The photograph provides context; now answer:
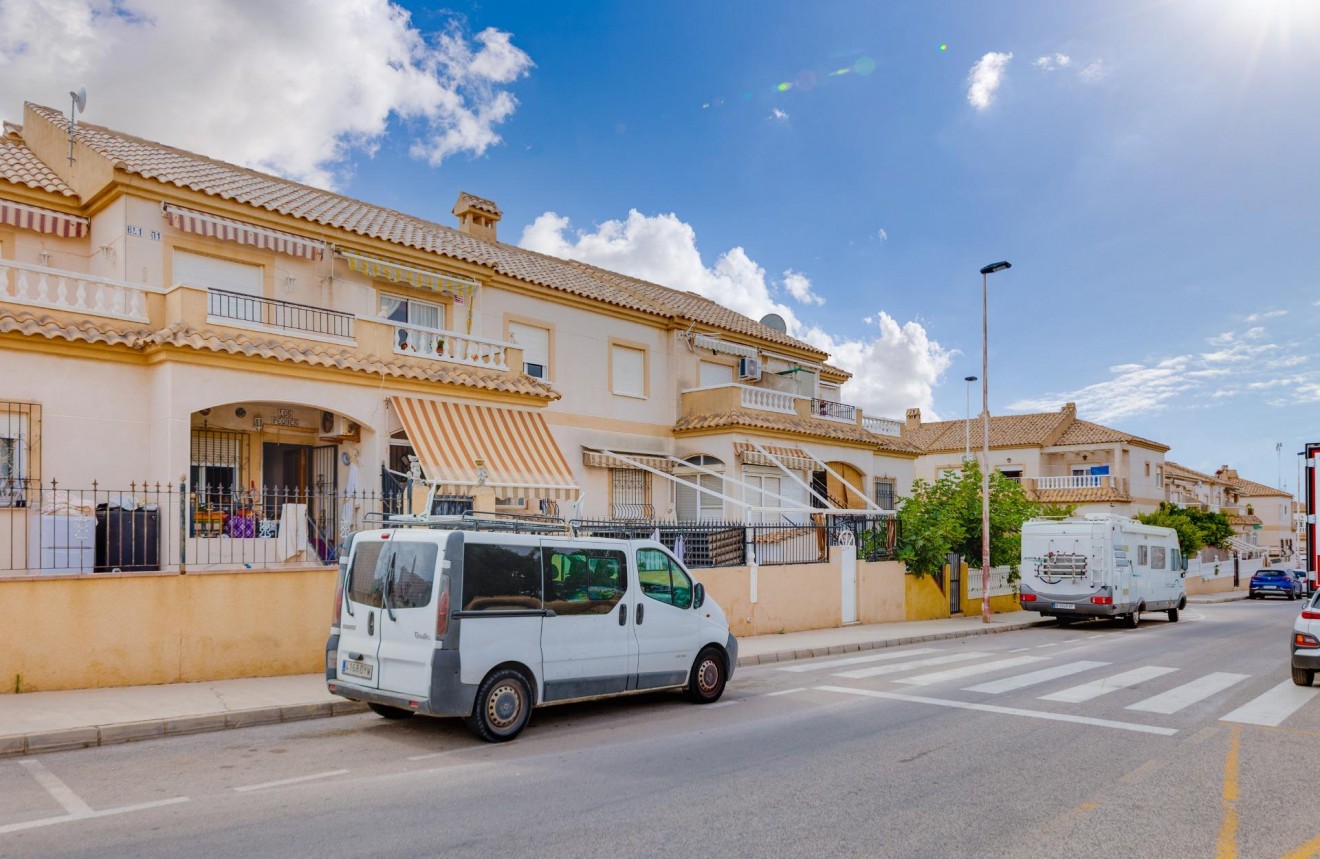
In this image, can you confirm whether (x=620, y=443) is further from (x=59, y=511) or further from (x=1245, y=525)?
(x=1245, y=525)

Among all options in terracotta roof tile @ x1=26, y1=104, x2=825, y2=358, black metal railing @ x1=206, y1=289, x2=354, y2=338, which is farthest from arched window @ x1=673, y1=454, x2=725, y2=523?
black metal railing @ x1=206, y1=289, x2=354, y2=338

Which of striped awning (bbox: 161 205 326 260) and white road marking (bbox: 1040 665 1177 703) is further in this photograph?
striped awning (bbox: 161 205 326 260)

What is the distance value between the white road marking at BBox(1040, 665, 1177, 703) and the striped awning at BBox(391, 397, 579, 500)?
9.63 metres

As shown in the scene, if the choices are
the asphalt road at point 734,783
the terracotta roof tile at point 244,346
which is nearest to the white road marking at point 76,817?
the asphalt road at point 734,783

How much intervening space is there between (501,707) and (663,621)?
92.4 inches

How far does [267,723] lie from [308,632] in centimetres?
256

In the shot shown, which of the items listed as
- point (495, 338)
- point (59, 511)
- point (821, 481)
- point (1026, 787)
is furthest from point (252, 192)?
point (821, 481)

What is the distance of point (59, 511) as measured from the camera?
42.9 feet

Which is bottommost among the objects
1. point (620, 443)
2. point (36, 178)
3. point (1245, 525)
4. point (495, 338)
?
point (1245, 525)

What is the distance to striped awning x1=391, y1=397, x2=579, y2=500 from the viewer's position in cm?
1619

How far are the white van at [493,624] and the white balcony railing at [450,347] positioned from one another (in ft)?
29.6

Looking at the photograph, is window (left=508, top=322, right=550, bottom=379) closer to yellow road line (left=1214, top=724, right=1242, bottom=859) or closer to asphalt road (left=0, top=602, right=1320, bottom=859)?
asphalt road (left=0, top=602, right=1320, bottom=859)

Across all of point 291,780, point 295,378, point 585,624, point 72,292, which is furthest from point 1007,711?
point 72,292

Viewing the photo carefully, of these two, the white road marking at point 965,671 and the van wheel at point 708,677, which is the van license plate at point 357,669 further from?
the white road marking at point 965,671
